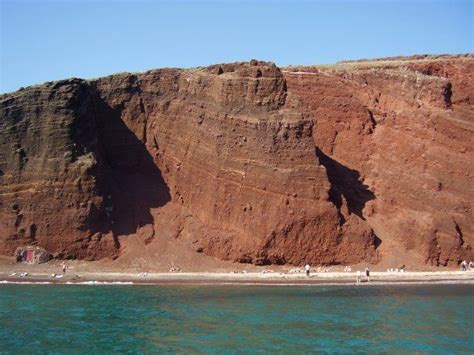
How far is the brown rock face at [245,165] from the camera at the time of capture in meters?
49.5

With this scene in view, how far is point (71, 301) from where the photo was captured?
36.4m

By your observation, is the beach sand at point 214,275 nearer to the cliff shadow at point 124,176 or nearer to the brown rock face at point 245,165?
the brown rock face at point 245,165

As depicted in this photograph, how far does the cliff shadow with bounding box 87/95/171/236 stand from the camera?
52469mm

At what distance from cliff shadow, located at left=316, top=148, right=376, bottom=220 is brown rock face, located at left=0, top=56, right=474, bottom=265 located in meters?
0.10

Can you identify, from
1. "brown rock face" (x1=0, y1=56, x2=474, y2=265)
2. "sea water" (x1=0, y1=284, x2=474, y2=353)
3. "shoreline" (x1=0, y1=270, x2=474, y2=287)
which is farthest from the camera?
"brown rock face" (x1=0, y1=56, x2=474, y2=265)

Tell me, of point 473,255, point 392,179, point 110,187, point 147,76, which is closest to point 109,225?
point 110,187

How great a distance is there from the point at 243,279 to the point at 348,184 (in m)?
13.4

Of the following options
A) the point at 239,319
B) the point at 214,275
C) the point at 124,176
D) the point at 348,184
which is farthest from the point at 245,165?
the point at 239,319

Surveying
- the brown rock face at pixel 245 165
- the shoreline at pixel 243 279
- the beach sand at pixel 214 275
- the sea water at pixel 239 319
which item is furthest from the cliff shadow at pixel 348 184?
the sea water at pixel 239 319

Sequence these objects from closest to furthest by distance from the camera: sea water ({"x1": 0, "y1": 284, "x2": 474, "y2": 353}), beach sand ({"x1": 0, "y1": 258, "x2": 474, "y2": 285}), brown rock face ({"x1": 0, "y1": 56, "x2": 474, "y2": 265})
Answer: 1. sea water ({"x1": 0, "y1": 284, "x2": 474, "y2": 353})
2. beach sand ({"x1": 0, "y1": 258, "x2": 474, "y2": 285})
3. brown rock face ({"x1": 0, "y1": 56, "x2": 474, "y2": 265})

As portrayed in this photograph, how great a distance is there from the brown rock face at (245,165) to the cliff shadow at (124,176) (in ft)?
0.34

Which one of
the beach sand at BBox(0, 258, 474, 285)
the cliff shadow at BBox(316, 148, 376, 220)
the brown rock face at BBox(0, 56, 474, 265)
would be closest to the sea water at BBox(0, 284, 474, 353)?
the beach sand at BBox(0, 258, 474, 285)

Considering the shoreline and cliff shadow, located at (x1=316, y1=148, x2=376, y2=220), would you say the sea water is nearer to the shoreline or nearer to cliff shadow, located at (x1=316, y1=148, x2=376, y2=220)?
the shoreline

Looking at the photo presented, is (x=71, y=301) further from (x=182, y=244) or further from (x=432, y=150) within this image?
(x=432, y=150)
